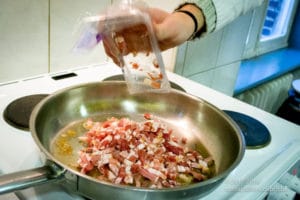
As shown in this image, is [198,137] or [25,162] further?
[198,137]

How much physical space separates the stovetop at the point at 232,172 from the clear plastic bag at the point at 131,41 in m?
0.22

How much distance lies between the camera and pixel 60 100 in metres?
0.68

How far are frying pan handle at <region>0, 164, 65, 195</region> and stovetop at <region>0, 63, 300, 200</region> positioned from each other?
0.08m

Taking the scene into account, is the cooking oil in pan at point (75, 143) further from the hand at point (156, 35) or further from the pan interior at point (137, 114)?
the hand at point (156, 35)

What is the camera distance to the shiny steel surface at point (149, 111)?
0.62m

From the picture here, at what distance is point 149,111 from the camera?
793 mm

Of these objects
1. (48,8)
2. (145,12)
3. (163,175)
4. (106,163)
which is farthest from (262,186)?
(48,8)

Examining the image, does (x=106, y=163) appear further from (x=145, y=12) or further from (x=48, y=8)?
(x=48, y=8)

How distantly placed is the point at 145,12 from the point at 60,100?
26 cm

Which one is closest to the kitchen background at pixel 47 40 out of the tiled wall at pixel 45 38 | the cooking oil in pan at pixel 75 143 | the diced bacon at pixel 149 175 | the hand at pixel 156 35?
the tiled wall at pixel 45 38

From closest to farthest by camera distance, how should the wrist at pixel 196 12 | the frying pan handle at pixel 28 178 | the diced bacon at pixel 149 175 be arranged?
1. the frying pan handle at pixel 28 178
2. the diced bacon at pixel 149 175
3. the wrist at pixel 196 12

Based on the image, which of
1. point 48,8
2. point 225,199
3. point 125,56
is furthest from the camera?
point 48,8

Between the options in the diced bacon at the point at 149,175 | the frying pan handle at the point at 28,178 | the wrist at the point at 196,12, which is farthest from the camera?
the wrist at the point at 196,12

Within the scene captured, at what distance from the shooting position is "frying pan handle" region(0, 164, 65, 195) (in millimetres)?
394
